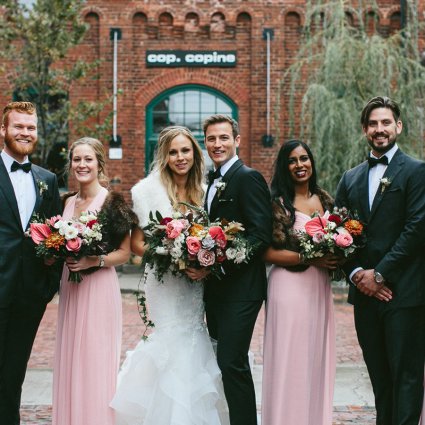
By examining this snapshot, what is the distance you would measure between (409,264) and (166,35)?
14454mm

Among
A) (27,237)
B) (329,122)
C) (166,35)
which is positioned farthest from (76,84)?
(27,237)

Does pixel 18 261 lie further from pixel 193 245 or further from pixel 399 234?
pixel 399 234

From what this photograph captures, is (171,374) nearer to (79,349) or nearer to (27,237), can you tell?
(79,349)

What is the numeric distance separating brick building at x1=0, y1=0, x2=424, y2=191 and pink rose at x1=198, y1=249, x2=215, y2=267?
13.7 m

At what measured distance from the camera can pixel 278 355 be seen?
5.31m

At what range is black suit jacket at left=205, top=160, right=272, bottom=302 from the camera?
5.12m

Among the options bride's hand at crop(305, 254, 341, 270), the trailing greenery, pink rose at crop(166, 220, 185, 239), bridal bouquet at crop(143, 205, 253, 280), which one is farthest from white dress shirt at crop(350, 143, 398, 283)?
the trailing greenery

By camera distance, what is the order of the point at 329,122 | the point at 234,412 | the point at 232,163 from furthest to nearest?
the point at 329,122, the point at 232,163, the point at 234,412

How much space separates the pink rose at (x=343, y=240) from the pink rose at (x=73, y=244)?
1.83m

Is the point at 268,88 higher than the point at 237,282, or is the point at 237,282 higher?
the point at 268,88

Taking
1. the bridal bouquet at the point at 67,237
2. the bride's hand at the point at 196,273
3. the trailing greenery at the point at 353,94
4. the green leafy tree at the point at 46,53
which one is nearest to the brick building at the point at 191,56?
the green leafy tree at the point at 46,53

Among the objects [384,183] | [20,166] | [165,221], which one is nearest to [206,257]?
[165,221]

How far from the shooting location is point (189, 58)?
18359 mm

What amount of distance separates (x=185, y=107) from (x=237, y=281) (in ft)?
45.9
